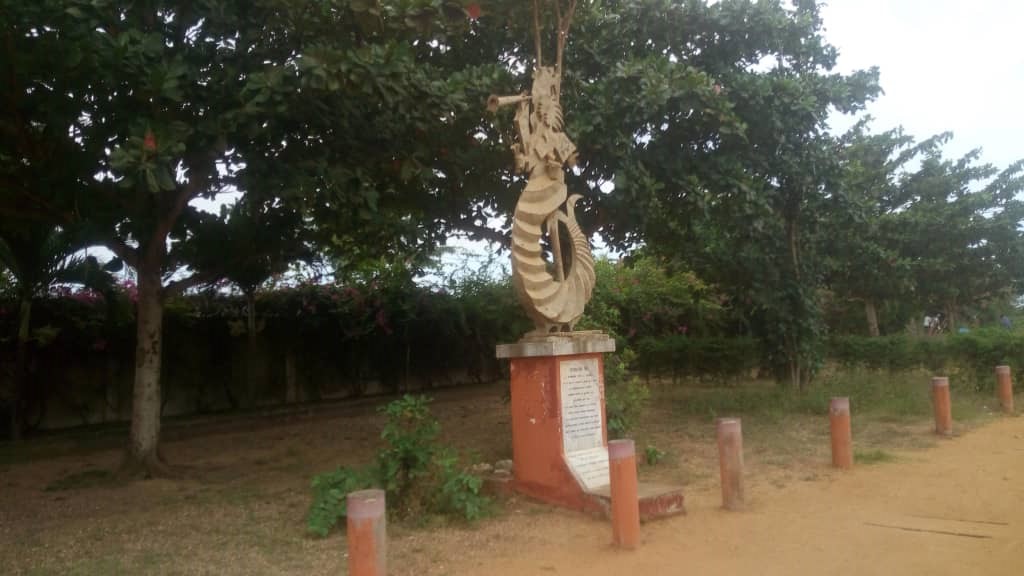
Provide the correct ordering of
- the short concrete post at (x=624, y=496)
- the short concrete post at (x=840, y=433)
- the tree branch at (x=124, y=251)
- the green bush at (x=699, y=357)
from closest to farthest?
the short concrete post at (x=624, y=496) < the short concrete post at (x=840, y=433) < the tree branch at (x=124, y=251) < the green bush at (x=699, y=357)

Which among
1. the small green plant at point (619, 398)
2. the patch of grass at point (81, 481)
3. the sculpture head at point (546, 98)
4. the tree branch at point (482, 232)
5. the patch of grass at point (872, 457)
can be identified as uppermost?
the sculpture head at point (546, 98)

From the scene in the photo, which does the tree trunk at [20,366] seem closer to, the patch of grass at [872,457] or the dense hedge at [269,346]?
the dense hedge at [269,346]

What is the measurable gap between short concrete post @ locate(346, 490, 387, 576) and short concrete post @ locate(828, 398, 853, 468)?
5843 millimetres

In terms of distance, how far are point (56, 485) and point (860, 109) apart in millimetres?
12593

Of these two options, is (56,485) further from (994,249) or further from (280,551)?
(994,249)

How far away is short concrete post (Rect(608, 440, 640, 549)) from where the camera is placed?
5.72m

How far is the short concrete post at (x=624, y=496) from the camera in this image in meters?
5.72

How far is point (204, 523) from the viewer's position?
6.98 m

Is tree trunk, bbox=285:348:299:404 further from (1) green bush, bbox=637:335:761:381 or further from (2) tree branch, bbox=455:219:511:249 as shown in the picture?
(1) green bush, bbox=637:335:761:381

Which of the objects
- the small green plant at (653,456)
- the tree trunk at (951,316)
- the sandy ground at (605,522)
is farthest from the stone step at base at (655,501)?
the tree trunk at (951,316)

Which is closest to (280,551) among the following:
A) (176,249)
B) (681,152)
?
(176,249)

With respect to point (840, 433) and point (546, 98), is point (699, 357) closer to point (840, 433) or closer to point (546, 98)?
point (840, 433)

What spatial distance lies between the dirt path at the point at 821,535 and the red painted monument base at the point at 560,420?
366mm

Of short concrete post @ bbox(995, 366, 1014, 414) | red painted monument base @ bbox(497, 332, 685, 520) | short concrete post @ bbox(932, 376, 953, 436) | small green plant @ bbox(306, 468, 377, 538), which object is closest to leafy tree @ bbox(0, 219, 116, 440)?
small green plant @ bbox(306, 468, 377, 538)
